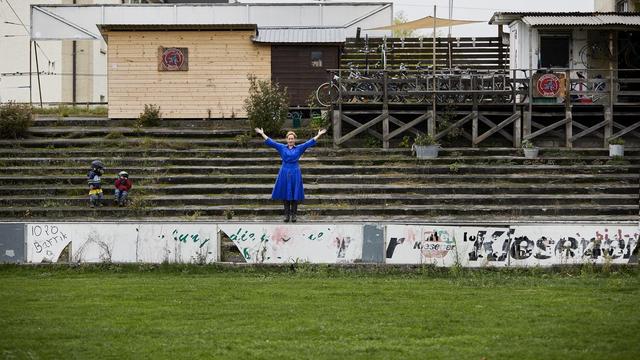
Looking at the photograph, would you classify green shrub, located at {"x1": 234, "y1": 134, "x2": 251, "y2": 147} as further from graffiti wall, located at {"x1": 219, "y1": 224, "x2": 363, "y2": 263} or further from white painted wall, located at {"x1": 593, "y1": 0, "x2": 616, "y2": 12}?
white painted wall, located at {"x1": 593, "y1": 0, "x2": 616, "y2": 12}

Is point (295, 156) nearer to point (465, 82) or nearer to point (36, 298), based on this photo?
point (36, 298)

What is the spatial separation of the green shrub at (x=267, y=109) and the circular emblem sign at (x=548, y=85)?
684cm

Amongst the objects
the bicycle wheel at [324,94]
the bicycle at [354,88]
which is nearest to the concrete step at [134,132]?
the bicycle at [354,88]

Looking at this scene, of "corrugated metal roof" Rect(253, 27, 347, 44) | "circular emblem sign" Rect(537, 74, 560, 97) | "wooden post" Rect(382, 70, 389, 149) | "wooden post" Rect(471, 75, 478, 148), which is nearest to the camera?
"wooden post" Rect(382, 70, 389, 149)

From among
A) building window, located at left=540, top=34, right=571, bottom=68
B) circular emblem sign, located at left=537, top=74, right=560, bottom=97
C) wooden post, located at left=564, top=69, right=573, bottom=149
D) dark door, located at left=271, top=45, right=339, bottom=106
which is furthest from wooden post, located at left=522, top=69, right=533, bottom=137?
dark door, located at left=271, top=45, right=339, bottom=106

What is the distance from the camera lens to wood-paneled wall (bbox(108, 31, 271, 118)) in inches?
1236

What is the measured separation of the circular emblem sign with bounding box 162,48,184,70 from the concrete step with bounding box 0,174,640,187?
251 inches

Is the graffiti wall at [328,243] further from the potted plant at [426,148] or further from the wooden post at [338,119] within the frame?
the wooden post at [338,119]

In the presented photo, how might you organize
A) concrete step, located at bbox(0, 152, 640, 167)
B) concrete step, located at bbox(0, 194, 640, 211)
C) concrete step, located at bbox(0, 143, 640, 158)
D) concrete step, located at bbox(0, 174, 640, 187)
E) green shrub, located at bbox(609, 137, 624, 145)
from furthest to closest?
green shrub, located at bbox(609, 137, 624, 145)
concrete step, located at bbox(0, 143, 640, 158)
concrete step, located at bbox(0, 152, 640, 167)
concrete step, located at bbox(0, 174, 640, 187)
concrete step, located at bbox(0, 194, 640, 211)

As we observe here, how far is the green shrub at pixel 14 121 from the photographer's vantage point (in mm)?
28953

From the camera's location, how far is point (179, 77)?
1242 inches

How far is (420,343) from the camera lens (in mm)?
11938

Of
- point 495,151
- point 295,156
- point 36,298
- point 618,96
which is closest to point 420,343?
point 36,298

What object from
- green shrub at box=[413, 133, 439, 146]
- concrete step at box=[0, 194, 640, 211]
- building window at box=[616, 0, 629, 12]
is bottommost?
concrete step at box=[0, 194, 640, 211]
